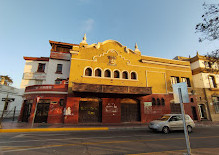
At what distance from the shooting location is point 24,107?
16.0 meters

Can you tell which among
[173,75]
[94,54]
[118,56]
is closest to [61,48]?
[94,54]

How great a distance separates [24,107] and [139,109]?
1630 centimetres

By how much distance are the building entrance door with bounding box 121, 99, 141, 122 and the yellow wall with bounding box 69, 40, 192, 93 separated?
2.67 metres

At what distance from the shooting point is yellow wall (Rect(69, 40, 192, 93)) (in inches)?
653

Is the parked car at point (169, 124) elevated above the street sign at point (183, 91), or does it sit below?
below

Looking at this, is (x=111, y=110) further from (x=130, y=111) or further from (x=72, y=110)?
(x=72, y=110)

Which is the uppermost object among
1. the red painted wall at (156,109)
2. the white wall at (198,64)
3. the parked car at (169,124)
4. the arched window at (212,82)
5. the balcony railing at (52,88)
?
the white wall at (198,64)

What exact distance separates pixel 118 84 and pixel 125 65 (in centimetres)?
342

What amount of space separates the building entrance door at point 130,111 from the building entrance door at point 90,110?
337 centimetres

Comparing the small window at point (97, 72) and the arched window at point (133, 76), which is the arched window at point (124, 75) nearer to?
the arched window at point (133, 76)

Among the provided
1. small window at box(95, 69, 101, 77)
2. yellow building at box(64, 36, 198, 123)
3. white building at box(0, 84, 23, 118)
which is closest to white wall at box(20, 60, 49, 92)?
white building at box(0, 84, 23, 118)

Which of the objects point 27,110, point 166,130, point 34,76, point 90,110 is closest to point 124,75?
point 90,110

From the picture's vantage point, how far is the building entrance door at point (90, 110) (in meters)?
15.3

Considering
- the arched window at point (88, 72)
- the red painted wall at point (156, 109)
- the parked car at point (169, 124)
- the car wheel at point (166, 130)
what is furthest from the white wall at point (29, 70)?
the car wheel at point (166, 130)
